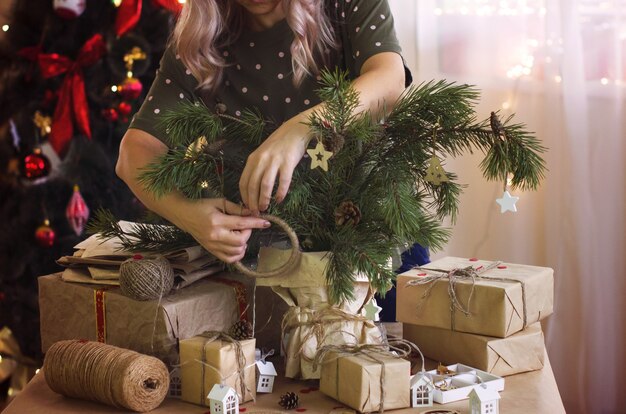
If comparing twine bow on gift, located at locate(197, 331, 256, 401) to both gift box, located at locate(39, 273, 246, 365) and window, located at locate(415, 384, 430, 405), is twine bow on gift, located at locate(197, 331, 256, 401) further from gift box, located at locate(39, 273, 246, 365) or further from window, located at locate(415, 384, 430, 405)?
window, located at locate(415, 384, 430, 405)

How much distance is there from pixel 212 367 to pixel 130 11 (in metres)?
1.52

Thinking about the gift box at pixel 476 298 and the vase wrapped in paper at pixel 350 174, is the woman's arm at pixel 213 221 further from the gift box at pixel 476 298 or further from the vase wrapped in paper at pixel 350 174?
the gift box at pixel 476 298

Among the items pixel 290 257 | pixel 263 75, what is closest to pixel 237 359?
pixel 290 257

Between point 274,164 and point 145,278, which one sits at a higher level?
point 274,164

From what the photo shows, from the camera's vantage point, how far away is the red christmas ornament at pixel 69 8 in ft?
7.18

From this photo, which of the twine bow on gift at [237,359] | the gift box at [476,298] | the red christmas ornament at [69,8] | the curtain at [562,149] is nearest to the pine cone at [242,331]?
the twine bow on gift at [237,359]

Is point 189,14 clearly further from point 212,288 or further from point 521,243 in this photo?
point 521,243

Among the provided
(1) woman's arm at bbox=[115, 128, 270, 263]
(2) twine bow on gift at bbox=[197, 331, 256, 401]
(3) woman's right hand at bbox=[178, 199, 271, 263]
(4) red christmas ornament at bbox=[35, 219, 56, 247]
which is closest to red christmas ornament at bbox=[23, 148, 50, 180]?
(4) red christmas ornament at bbox=[35, 219, 56, 247]

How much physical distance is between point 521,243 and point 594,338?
318 millimetres

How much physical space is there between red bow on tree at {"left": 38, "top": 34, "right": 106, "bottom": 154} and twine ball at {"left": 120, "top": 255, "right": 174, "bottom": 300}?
1351 mm

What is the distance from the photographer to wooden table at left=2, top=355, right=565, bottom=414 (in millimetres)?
929

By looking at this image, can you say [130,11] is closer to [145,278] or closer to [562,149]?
[562,149]

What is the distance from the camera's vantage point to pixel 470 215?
225 centimetres

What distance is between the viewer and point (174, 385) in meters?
0.97
